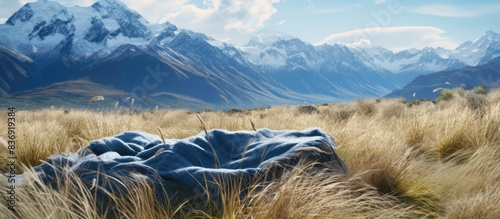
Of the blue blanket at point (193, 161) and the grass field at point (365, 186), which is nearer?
the grass field at point (365, 186)

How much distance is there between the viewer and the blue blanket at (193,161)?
9.18 feet

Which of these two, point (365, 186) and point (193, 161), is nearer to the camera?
point (365, 186)

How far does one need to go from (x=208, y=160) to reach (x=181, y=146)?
0.79ft

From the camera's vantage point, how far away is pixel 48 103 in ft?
589

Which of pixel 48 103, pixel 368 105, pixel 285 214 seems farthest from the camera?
pixel 48 103

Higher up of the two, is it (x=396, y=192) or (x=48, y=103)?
(x=396, y=192)

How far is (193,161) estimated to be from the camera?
3.18 m

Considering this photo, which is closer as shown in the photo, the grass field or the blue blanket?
the grass field

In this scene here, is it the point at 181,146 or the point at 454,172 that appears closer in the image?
the point at 181,146

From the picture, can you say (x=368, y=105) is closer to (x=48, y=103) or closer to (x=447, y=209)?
(x=447, y=209)

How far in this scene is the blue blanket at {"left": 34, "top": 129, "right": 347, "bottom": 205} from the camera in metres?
2.80

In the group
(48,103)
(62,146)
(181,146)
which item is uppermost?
(181,146)

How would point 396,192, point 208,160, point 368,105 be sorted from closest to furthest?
1. point 396,192
2. point 208,160
3. point 368,105

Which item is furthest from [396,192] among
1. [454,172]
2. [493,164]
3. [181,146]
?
[181,146]
